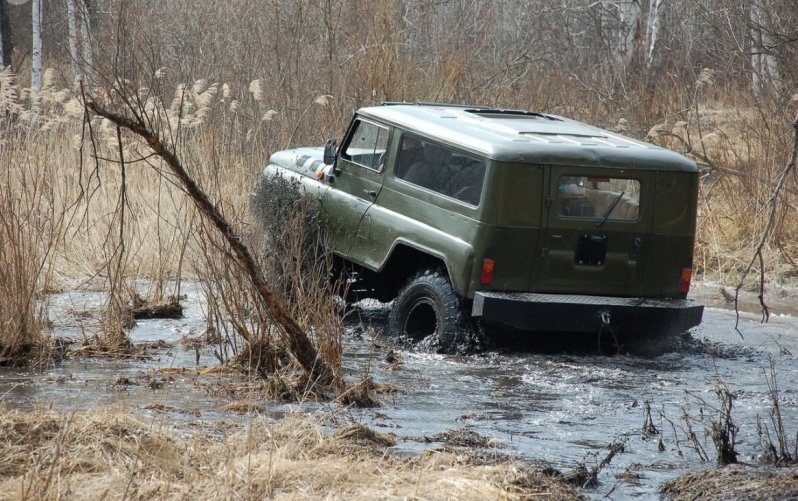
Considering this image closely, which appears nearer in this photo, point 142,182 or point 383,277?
point 383,277

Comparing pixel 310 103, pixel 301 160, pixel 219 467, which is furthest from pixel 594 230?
pixel 310 103

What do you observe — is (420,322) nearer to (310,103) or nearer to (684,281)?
(684,281)

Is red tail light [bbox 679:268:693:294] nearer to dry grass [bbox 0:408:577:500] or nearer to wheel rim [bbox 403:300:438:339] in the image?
wheel rim [bbox 403:300:438:339]

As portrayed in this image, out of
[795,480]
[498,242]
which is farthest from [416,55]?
[795,480]

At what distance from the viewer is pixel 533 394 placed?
737cm

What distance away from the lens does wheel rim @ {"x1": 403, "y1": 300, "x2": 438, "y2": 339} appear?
8.80 meters

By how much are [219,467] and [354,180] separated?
183 inches

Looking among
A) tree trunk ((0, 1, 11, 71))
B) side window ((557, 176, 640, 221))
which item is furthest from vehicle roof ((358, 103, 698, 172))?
tree trunk ((0, 1, 11, 71))

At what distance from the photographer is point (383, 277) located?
30.2 feet

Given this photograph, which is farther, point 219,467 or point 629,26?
point 629,26

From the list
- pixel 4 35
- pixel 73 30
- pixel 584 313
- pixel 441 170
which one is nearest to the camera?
pixel 584 313

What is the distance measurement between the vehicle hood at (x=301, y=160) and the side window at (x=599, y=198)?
240 centimetres

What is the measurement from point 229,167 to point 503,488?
27.4ft

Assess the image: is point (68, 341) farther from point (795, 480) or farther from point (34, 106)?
point (795, 480)
